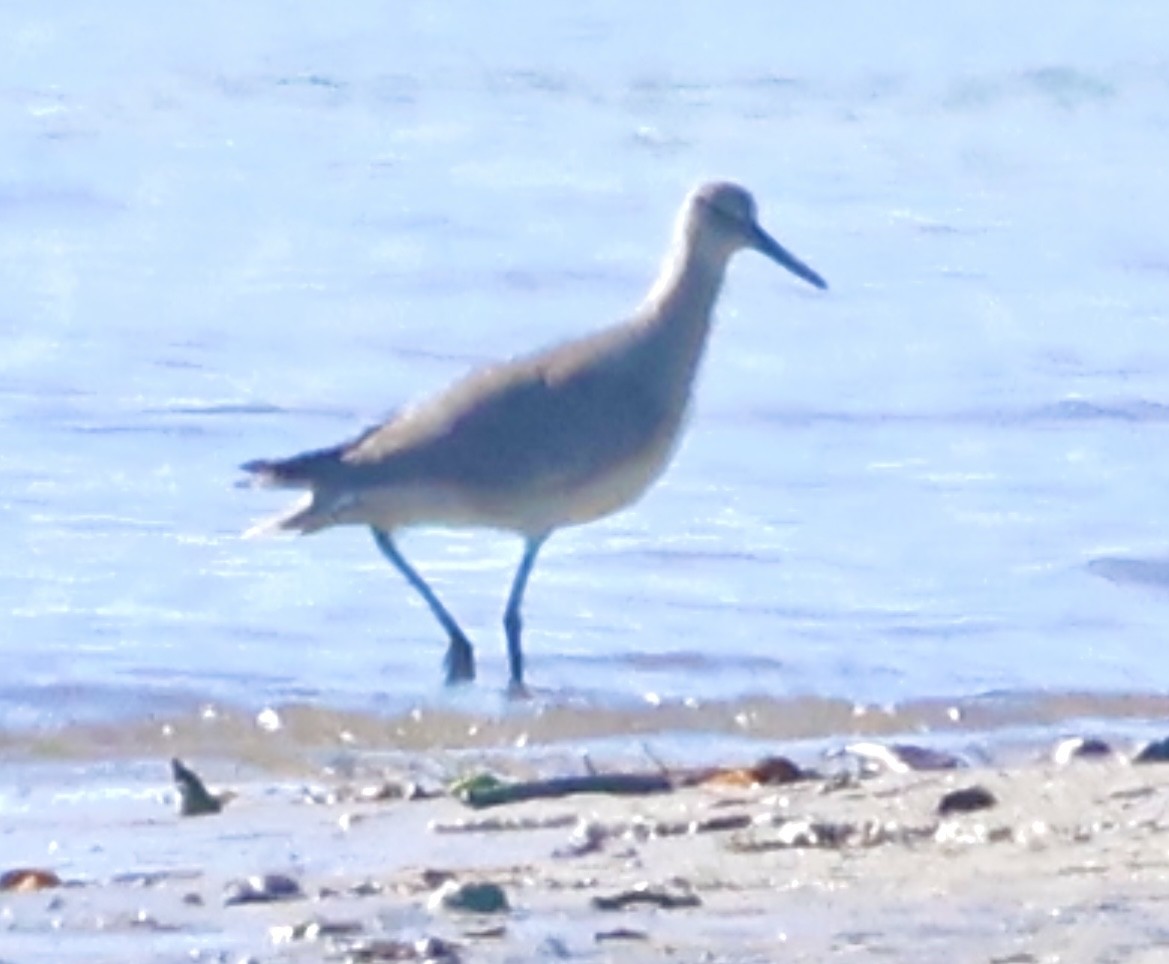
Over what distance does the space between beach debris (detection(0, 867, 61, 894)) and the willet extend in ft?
8.70

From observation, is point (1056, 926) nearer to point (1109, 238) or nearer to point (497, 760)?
point (497, 760)

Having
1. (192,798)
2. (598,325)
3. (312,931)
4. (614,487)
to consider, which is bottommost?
(598,325)

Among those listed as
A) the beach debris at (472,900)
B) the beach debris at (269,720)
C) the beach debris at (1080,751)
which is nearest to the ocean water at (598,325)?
the beach debris at (269,720)

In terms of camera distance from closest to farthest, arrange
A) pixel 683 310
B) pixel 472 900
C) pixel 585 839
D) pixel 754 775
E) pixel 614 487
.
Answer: pixel 472 900 < pixel 585 839 < pixel 754 775 < pixel 614 487 < pixel 683 310

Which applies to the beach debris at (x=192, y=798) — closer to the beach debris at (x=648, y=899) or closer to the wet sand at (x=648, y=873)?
the wet sand at (x=648, y=873)

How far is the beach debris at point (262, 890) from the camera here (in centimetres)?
500

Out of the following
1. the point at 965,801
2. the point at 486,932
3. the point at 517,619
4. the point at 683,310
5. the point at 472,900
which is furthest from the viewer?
the point at 683,310

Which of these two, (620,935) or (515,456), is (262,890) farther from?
(515,456)

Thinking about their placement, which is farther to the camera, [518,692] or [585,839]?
[518,692]

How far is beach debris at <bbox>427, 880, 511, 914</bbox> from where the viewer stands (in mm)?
4836

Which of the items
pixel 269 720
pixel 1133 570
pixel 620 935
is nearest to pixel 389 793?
pixel 620 935

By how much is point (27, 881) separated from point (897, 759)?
1.61m

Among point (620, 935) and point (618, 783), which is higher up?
point (620, 935)

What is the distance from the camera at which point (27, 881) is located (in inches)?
205
